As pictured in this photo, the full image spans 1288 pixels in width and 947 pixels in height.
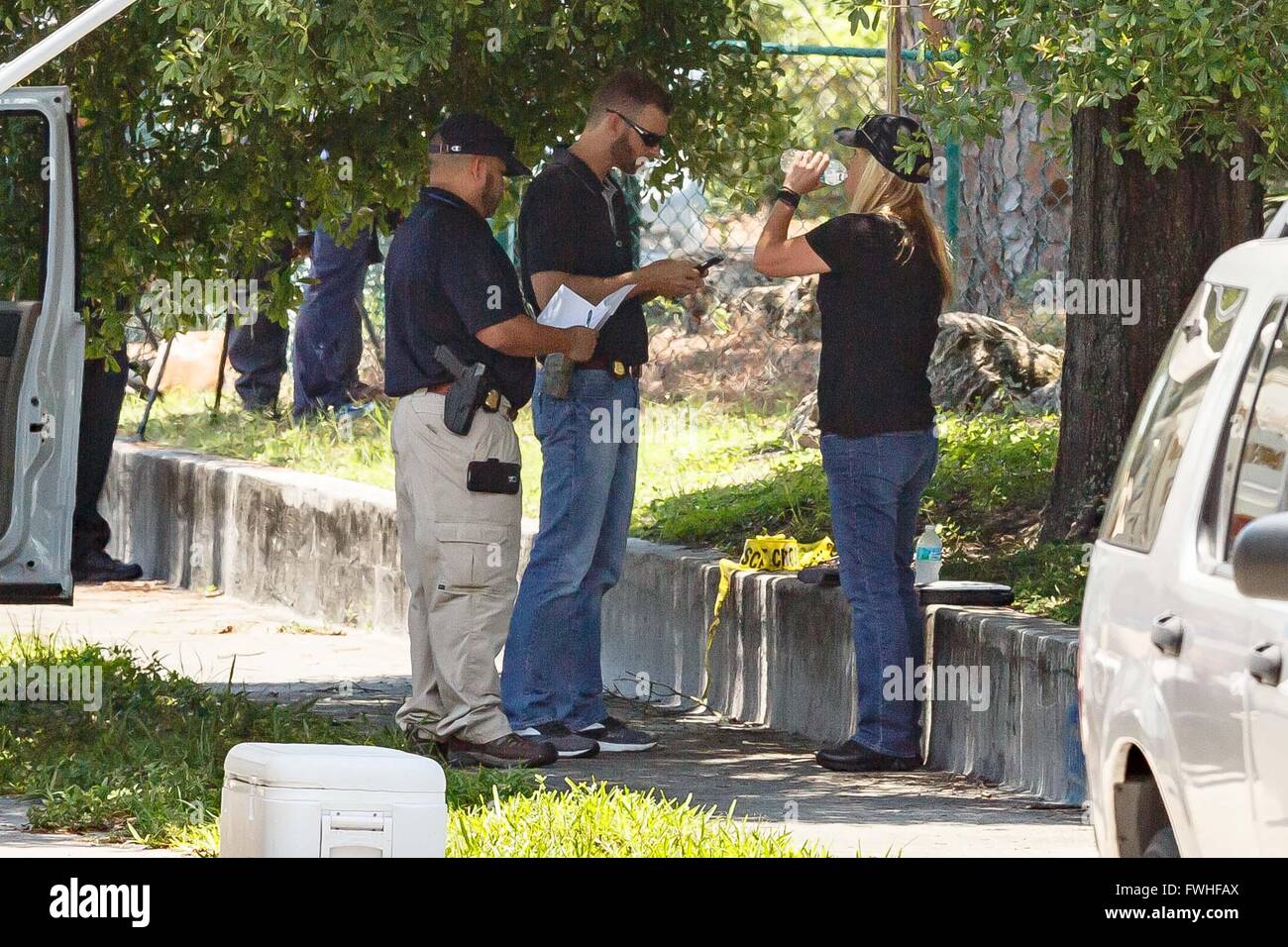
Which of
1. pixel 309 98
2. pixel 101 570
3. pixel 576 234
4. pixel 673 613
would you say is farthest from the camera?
pixel 101 570

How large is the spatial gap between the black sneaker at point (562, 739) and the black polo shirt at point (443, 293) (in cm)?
118

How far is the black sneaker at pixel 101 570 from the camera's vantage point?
12906 mm

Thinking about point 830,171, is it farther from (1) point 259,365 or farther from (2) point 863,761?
(1) point 259,365

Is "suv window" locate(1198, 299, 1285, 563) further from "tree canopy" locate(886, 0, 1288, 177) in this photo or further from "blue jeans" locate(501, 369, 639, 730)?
"blue jeans" locate(501, 369, 639, 730)

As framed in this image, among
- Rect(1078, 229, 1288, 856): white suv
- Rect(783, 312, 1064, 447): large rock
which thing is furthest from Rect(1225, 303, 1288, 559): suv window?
Rect(783, 312, 1064, 447): large rock

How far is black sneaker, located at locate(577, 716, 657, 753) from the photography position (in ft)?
27.1

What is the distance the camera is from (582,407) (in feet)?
26.3

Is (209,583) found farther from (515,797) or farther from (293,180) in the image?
(515,797)

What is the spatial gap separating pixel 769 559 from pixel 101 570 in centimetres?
514

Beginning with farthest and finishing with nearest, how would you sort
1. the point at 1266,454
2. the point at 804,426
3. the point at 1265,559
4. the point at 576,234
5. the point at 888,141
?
the point at 804,426
the point at 576,234
the point at 888,141
the point at 1266,454
the point at 1265,559

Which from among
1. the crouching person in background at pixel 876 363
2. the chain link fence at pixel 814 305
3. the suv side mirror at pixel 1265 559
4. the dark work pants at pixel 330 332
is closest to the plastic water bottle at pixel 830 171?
the crouching person in background at pixel 876 363

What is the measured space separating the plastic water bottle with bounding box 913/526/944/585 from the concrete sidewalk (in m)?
0.75

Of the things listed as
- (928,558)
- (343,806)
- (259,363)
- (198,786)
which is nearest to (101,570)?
(259,363)

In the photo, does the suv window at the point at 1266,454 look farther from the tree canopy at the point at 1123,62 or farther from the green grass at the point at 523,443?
the green grass at the point at 523,443
